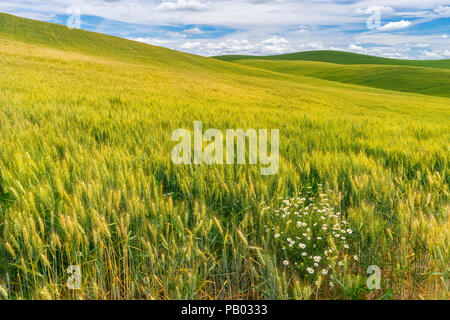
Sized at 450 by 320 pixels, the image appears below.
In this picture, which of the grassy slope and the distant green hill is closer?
the grassy slope

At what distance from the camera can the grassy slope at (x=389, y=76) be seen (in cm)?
5275

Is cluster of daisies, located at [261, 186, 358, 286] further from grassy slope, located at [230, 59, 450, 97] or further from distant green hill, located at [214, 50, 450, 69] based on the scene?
distant green hill, located at [214, 50, 450, 69]

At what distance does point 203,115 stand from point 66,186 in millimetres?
3454

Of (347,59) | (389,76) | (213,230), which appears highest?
(347,59)

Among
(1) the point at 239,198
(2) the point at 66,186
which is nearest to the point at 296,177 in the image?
(1) the point at 239,198

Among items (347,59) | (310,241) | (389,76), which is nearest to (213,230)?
(310,241)

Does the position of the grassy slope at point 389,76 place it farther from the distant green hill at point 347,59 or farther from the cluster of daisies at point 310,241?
the cluster of daisies at point 310,241

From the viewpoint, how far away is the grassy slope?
52750mm

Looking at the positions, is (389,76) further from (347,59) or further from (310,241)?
(310,241)

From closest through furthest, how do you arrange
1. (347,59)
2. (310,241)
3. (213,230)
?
1. (310,241)
2. (213,230)
3. (347,59)

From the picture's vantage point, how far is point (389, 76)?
6141cm

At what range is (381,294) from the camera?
132 cm

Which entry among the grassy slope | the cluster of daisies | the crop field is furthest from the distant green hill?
the cluster of daisies
